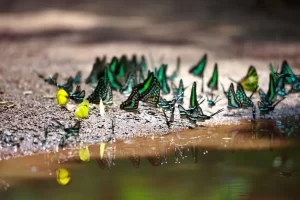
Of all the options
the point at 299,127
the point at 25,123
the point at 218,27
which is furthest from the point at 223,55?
the point at 25,123

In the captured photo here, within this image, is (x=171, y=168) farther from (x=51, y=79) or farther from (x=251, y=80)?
(x=51, y=79)

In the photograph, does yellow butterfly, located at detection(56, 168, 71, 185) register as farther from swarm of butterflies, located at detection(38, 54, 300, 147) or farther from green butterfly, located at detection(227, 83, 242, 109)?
green butterfly, located at detection(227, 83, 242, 109)

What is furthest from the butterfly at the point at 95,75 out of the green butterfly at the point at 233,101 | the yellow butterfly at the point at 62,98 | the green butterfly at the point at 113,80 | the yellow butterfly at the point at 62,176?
the yellow butterfly at the point at 62,176

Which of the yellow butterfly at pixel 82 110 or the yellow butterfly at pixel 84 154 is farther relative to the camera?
the yellow butterfly at pixel 82 110

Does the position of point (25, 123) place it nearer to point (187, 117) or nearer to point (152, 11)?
point (187, 117)

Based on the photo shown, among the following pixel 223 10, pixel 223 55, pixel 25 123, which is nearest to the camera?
pixel 25 123

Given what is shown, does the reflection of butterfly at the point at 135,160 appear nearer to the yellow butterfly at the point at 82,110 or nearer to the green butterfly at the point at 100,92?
the yellow butterfly at the point at 82,110

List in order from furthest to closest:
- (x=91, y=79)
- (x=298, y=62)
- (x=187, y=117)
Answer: (x=298, y=62), (x=91, y=79), (x=187, y=117)
